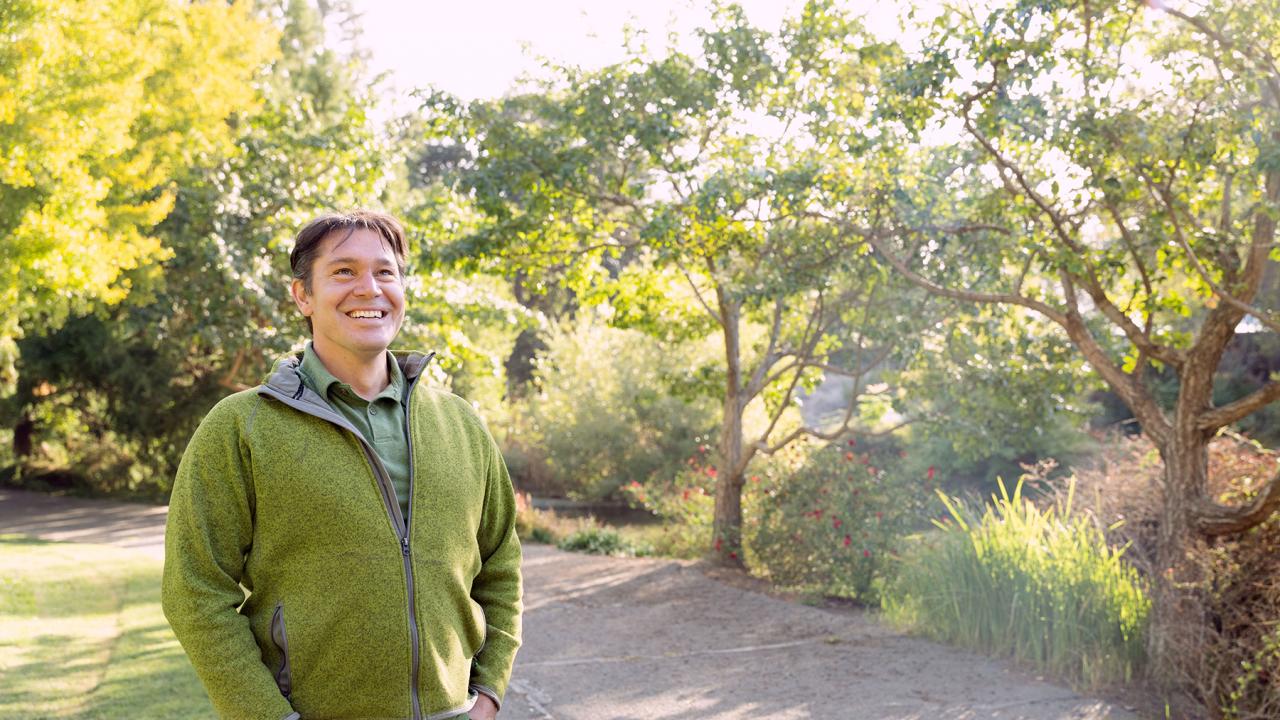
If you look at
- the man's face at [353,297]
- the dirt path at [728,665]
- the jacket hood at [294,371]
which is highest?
the man's face at [353,297]

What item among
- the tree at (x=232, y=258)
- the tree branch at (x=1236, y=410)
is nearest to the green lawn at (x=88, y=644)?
the tree at (x=232, y=258)

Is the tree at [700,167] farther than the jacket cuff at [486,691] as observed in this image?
Yes

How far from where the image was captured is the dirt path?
6152 millimetres

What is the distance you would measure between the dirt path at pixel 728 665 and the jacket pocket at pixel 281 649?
149 inches

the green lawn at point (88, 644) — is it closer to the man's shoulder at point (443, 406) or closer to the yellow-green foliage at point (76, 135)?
the yellow-green foliage at point (76, 135)

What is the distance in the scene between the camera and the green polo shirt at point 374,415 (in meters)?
2.42

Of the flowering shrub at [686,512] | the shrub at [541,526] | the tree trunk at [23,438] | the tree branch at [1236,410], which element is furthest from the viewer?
the tree trunk at [23,438]

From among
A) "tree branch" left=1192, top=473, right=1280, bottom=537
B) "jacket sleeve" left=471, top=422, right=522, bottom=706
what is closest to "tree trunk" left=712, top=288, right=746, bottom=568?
"tree branch" left=1192, top=473, right=1280, bottom=537

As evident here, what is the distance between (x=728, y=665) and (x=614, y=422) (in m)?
12.6

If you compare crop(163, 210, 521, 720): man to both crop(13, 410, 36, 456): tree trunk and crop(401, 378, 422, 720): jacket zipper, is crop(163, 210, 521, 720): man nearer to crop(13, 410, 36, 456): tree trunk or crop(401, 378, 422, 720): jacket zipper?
crop(401, 378, 422, 720): jacket zipper

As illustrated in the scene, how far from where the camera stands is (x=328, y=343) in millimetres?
2479

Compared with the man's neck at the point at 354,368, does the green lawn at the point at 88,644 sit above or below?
below

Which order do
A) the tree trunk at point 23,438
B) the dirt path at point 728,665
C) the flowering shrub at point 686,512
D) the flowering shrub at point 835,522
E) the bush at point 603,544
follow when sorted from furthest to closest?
the tree trunk at point 23,438 < the flowering shrub at point 686,512 < the bush at point 603,544 < the flowering shrub at point 835,522 < the dirt path at point 728,665

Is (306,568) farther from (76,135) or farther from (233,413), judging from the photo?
(76,135)
